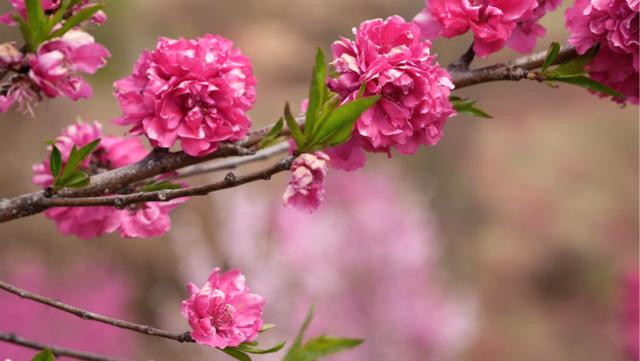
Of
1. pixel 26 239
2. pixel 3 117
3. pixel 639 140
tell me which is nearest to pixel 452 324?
pixel 26 239

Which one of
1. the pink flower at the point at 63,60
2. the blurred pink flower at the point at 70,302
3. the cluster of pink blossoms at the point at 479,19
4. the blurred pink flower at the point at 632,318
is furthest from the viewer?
the blurred pink flower at the point at 70,302

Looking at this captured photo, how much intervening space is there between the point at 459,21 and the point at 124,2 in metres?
3.41

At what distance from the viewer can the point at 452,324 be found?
337 centimetres

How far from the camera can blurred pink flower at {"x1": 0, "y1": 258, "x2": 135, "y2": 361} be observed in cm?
313

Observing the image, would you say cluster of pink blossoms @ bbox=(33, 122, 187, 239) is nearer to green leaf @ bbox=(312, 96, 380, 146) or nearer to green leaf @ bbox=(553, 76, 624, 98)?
green leaf @ bbox=(312, 96, 380, 146)

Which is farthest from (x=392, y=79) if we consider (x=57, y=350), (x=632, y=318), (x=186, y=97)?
(x=632, y=318)

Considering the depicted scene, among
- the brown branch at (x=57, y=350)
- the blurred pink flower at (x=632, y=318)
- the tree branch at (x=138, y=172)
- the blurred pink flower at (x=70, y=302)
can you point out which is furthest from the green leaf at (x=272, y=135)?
the blurred pink flower at (x=70, y=302)

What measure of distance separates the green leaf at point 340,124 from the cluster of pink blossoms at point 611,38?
0.25 meters

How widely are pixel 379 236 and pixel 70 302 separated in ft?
4.09

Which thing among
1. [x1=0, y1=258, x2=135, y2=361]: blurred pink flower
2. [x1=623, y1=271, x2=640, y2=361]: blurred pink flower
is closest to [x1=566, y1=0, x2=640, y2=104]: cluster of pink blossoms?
[x1=623, y1=271, x2=640, y2=361]: blurred pink flower

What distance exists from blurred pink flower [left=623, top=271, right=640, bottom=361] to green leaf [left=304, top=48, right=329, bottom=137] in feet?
6.11

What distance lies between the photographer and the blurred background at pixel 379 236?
3.22m

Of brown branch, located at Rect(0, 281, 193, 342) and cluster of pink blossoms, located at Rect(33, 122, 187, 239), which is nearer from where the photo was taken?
brown branch, located at Rect(0, 281, 193, 342)

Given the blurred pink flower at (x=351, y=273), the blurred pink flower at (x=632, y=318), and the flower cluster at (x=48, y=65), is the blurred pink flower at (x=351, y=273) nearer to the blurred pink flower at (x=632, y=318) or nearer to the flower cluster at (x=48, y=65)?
the blurred pink flower at (x=632, y=318)
